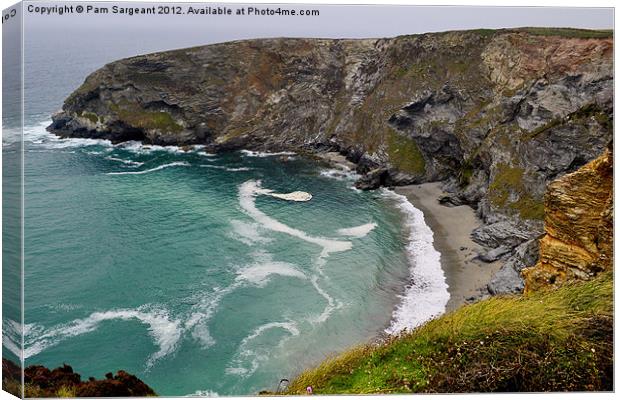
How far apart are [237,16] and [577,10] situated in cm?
875

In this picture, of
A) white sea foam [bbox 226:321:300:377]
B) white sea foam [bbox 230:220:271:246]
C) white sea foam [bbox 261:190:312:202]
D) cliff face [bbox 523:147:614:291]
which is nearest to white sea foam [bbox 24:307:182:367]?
white sea foam [bbox 226:321:300:377]

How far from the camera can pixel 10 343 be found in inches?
550

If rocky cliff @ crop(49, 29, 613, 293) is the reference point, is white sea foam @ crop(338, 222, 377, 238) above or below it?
below

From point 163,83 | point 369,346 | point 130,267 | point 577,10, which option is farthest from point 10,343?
point 163,83

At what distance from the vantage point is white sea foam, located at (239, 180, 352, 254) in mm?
40625

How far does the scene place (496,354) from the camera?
11.7 meters

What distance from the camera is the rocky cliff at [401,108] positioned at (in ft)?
144

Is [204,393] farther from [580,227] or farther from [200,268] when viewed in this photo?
[200,268]

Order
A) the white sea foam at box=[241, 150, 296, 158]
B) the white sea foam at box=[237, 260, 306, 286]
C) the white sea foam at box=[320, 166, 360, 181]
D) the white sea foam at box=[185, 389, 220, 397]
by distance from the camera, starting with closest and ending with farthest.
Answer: the white sea foam at box=[185, 389, 220, 397], the white sea foam at box=[237, 260, 306, 286], the white sea foam at box=[320, 166, 360, 181], the white sea foam at box=[241, 150, 296, 158]

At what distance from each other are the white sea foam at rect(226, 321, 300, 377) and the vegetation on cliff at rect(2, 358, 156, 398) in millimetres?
4404

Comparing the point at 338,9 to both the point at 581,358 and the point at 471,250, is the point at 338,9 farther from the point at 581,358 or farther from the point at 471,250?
the point at 471,250

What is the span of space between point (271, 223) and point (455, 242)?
12.9 metres

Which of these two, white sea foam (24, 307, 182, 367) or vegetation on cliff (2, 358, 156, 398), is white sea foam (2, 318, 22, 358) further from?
white sea foam (24, 307, 182, 367)

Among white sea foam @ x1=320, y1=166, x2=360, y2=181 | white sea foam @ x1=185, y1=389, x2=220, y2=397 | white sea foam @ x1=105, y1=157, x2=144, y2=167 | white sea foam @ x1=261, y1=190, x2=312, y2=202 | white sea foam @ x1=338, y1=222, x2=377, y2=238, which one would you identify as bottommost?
white sea foam @ x1=338, y1=222, x2=377, y2=238
